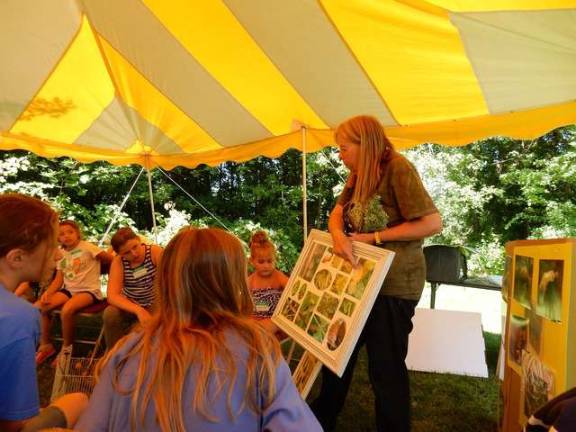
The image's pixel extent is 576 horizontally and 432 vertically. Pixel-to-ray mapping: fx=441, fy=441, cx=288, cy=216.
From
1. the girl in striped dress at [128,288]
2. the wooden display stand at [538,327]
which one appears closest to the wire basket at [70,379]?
the girl in striped dress at [128,288]

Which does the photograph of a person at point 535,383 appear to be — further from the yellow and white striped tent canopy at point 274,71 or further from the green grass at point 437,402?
the yellow and white striped tent canopy at point 274,71

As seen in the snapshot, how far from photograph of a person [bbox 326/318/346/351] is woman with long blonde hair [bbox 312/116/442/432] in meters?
0.19

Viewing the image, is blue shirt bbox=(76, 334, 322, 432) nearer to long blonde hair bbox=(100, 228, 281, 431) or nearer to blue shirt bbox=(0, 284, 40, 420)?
long blonde hair bbox=(100, 228, 281, 431)

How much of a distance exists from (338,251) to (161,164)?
3.54 metres

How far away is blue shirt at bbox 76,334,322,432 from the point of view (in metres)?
0.94

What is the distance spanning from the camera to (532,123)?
278cm

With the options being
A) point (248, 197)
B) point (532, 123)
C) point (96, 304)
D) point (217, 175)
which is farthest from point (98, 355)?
point (217, 175)

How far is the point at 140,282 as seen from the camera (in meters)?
3.48

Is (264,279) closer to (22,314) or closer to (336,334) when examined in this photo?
(336,334)

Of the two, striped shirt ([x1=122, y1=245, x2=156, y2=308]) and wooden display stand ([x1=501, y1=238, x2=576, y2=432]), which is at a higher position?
wooden display stand ([x1=501, y1=238, x2=576, y2=432])

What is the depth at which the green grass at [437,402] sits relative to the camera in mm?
2592

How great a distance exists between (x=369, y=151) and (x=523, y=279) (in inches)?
29.5

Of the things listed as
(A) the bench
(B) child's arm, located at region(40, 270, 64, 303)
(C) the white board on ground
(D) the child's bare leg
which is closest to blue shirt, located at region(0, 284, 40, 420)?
(D) the child's bare leg

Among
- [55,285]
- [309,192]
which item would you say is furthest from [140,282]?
[309,192]
